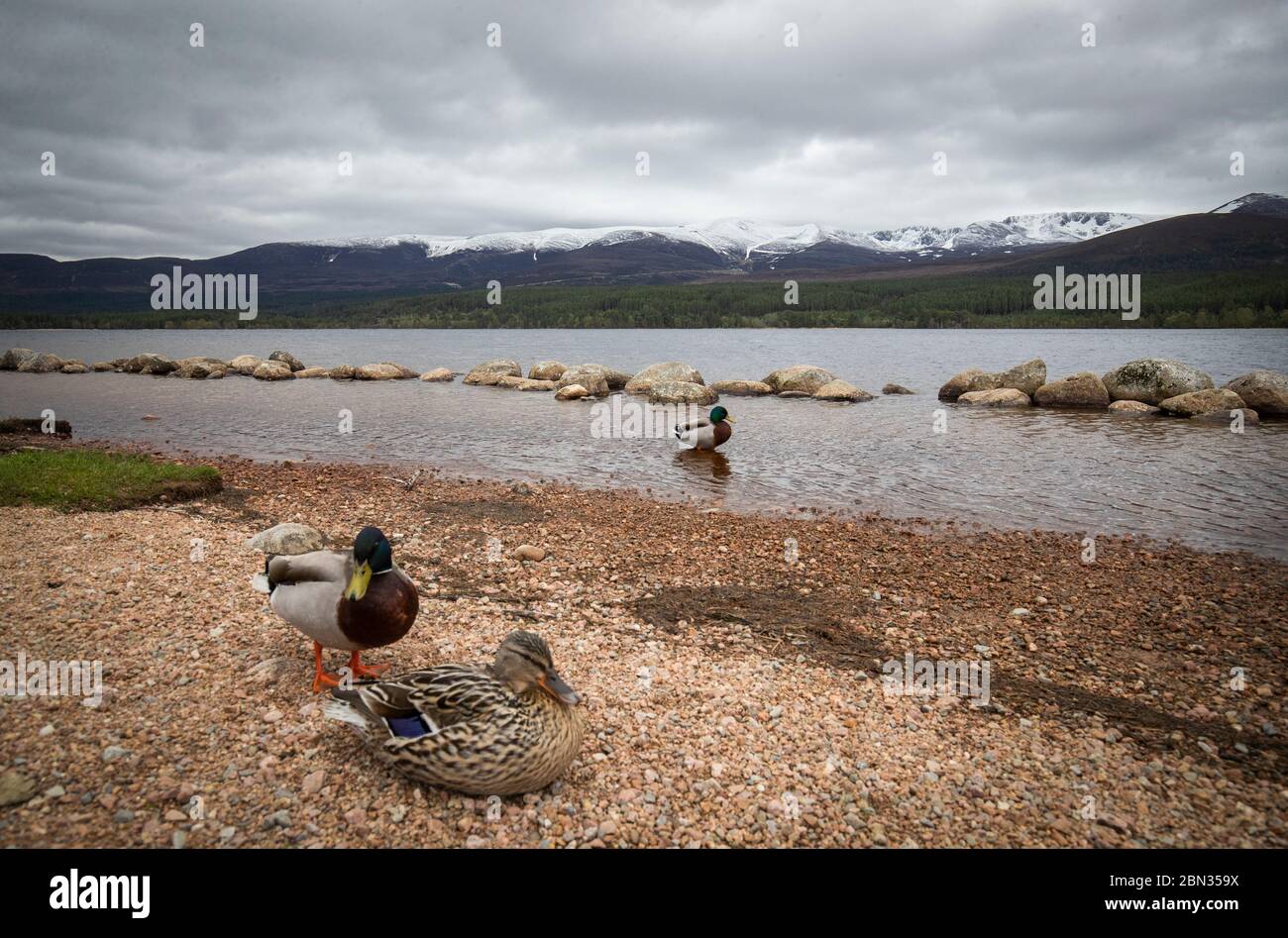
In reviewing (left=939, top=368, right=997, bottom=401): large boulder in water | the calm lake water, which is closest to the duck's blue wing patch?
the calm lake water

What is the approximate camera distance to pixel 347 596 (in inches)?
229

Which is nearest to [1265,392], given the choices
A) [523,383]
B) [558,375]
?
[558,375]

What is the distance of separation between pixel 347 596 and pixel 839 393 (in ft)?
105

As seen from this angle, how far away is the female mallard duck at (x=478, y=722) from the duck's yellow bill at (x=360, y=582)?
80 cm

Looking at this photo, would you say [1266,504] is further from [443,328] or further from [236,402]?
[443,328]

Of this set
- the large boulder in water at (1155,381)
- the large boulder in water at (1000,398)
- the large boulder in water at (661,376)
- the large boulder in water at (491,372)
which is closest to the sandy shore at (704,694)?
the large boulder in water at (1000,398)

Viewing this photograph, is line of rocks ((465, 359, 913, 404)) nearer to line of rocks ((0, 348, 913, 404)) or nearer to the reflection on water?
line of rocks ((0, 348, 913, 404))

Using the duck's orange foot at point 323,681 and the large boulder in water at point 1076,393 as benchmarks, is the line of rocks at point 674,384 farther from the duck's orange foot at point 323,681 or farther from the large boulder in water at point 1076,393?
the duck's orange foot at point 323,681

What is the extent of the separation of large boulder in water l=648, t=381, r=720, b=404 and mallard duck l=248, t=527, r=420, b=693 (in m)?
27.5

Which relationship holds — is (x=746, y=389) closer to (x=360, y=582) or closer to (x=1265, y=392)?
(x=1265, y=392)

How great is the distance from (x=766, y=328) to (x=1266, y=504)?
10921 centimetres

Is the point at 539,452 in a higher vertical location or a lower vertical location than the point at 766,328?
lower
